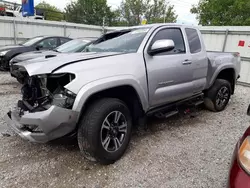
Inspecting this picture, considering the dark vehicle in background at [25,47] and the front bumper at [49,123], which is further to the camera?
the dark vehicle in background at [25,47]

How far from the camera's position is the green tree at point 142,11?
39312 mm

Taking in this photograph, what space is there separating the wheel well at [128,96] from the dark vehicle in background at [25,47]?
6061 millimetres

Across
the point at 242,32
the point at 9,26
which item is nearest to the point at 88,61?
the point at 242,32

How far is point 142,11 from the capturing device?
39625mm

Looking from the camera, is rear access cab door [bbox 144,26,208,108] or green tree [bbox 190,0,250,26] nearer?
rear access cab door [bbox 144,26,208,108]

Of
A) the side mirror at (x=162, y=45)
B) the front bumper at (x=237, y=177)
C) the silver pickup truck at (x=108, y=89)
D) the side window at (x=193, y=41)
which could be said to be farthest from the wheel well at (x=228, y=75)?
the front bumper at (x=237, y=177)

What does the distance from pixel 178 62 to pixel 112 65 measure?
1337 millimetres

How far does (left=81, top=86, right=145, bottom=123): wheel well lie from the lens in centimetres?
275

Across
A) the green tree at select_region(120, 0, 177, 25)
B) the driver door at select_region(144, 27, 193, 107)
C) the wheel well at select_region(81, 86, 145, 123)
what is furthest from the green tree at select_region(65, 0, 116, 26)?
the wheel well at select_region(81, 86, 145, 123)

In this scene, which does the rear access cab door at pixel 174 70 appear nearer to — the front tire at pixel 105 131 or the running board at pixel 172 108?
the running board at pixel 172 108

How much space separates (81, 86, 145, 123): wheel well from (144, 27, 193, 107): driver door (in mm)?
225

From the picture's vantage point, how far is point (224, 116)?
188 inches

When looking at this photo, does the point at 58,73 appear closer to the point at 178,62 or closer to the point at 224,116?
the point at 178,62

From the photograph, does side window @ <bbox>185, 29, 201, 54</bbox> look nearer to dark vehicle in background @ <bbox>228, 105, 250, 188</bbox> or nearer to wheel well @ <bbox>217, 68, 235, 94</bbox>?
wheel well @ <bbox>217, 68, 235, 94</bbox>
